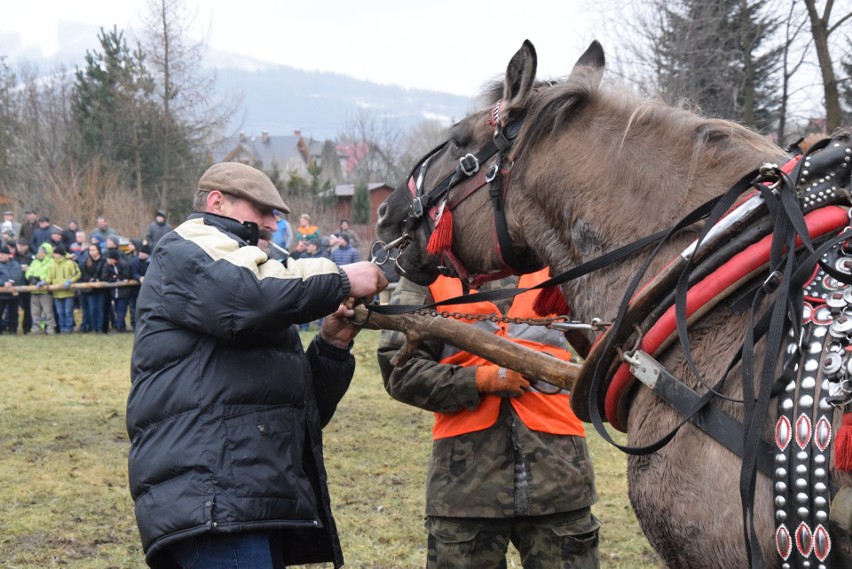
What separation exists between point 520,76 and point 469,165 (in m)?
0.37

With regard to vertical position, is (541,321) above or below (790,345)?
below

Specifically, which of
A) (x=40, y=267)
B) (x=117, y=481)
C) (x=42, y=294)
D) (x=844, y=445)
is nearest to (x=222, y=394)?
(x=844, y=445)

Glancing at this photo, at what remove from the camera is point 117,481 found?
747 cm

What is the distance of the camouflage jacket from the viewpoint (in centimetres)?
361

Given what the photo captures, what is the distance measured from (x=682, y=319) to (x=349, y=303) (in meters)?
1.53

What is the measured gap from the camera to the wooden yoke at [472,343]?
298cm

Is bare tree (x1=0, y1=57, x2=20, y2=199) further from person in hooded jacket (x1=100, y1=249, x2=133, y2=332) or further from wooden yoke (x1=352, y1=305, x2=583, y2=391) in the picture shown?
wooden yoke (x1=352, y1=305, x2=583, y2=391)

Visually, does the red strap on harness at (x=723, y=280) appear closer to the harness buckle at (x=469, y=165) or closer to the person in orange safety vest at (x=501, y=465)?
the harness buckle at (x=469, y=165)

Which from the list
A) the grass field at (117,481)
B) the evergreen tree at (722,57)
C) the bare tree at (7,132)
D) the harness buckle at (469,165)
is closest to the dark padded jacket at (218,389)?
the harness buckle at (469,165)

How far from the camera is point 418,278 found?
3.38 m

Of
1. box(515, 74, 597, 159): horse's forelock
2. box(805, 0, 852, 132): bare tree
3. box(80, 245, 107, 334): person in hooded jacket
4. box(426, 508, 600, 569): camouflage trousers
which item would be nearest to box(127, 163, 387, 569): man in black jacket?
box(426, 508, 600, 569): camouflage trousers

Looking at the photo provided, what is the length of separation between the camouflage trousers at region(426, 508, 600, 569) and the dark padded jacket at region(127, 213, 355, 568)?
713 millimetres

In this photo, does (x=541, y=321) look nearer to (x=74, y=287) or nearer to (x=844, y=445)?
(x=844, y=445)

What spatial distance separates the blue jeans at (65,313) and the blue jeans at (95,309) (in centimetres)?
32
